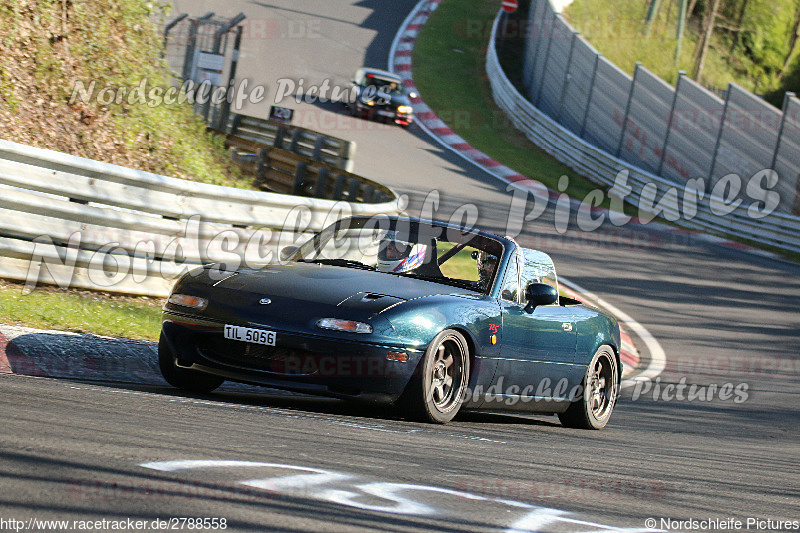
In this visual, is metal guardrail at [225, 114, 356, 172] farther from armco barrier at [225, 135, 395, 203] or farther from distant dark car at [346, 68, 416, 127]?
distant dark car at [346, 68, 416, 127]

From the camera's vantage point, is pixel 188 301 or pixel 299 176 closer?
pixel 188 301

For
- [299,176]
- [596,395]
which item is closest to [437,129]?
[299,176]

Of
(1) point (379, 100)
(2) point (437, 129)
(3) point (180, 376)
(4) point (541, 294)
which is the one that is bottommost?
(3) point (180, 376)

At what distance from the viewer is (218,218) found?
9.79 meters

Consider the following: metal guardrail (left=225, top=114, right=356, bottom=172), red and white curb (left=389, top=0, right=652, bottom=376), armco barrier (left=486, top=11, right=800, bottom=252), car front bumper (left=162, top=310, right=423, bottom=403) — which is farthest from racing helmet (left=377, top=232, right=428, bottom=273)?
armco barrier (left=486, top=11, right=800, bottom=252)

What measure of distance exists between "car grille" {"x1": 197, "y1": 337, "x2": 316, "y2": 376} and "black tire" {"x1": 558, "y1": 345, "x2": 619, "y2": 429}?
2.90 metres

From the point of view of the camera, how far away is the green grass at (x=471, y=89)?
29.3 metres

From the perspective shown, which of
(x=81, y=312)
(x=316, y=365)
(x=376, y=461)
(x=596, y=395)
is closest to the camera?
(x=376, y=461)

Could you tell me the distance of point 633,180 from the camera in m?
27.8

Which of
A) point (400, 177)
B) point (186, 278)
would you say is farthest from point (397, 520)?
point (400, 177)

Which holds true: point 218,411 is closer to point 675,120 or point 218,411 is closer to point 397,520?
point 397,520

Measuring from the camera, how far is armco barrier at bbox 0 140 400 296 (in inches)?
329

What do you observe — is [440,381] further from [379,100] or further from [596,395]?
[379,100]

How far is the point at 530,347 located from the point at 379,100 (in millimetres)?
23279
